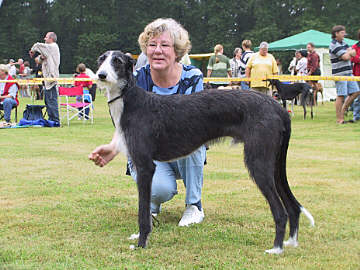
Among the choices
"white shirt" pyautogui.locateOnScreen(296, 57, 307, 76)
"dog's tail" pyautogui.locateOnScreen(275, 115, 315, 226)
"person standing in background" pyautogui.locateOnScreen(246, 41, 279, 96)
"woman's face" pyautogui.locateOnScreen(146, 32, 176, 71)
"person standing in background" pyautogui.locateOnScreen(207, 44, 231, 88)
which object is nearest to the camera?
"dog's tail" pyautogui.locateOnScreen(275, 115, 315, 226)

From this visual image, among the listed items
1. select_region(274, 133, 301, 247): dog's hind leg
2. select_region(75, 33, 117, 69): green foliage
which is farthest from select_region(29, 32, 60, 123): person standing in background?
select_region(75, 33, 117, 69): green foliage

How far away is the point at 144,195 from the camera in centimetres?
368

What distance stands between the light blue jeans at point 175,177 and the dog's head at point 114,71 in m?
1.04

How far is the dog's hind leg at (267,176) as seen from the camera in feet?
11.2

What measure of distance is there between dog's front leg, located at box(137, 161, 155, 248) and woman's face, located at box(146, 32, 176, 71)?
104 cm

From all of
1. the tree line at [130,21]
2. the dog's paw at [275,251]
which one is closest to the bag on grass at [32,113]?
the dog's paw at [275,251]

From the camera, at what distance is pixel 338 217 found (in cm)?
436

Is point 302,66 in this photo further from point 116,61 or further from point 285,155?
point 116,61

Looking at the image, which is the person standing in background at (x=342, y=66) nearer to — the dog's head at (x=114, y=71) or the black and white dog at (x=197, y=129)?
the black and white dog at (x=197, y=129)

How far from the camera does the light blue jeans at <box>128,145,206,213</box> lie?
4.40m

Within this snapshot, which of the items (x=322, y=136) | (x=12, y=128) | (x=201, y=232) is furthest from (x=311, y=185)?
(x=12, y=128)

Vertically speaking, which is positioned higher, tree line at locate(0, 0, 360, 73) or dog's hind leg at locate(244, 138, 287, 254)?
tree line at locate(0, 0, 360, 73)

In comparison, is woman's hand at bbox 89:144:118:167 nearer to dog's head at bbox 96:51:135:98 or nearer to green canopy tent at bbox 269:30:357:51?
dog's head at bbox 96:51:135:98

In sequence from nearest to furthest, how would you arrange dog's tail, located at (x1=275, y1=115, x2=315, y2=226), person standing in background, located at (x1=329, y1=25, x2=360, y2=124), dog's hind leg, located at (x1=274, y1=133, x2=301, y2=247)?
dog's tail, located at (x1=275, y1=115, x2=315, y2=226), dog's hind leg, located at (x1=274, y1=133, x2=301, y2=247), person standing in background, located at (x1=329, y1=25, x2=360, y2=124)
